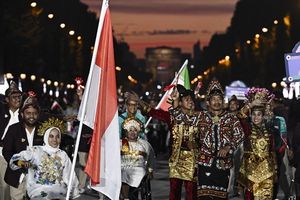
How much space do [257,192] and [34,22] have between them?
158ft

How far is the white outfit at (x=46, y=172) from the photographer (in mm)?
10211

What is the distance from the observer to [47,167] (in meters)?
10.3

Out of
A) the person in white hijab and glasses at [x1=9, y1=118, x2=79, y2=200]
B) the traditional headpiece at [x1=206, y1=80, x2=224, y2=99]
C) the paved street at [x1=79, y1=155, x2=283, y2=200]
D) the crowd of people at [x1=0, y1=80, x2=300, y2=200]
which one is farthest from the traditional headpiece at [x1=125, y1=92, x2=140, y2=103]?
the paved street at [x1=79, y1=155, x2=283, y2=200]

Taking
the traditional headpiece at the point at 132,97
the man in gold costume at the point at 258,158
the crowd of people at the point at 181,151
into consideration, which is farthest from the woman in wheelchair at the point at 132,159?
the man in gold costume at the point at 258,158

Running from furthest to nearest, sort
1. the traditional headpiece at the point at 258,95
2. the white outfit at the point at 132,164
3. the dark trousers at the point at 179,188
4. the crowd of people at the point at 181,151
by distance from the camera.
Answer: the white outfit at the point at 132,164, the dark trousers at the point at 179,188, the traditional headpiece at the point at 258,95, the crowd of people at the point at 181,151

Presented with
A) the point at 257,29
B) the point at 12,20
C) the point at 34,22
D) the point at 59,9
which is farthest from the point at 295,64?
the point at 257,29

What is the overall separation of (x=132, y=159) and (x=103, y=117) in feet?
10.5

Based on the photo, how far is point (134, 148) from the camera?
13195 mm

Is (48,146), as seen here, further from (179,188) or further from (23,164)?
(179,188)

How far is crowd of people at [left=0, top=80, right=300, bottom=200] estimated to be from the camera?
10359 millimetres

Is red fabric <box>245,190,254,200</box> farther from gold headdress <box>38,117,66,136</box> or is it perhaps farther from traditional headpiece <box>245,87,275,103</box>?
gold headdress <box>38,117,66,136</box>

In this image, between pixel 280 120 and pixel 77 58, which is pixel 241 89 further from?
pixel 77 58

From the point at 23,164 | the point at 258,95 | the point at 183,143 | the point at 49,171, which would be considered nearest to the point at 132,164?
the point at 183,143

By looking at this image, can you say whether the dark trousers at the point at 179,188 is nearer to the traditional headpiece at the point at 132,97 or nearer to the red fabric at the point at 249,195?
the red fabric at the point at 249,195
